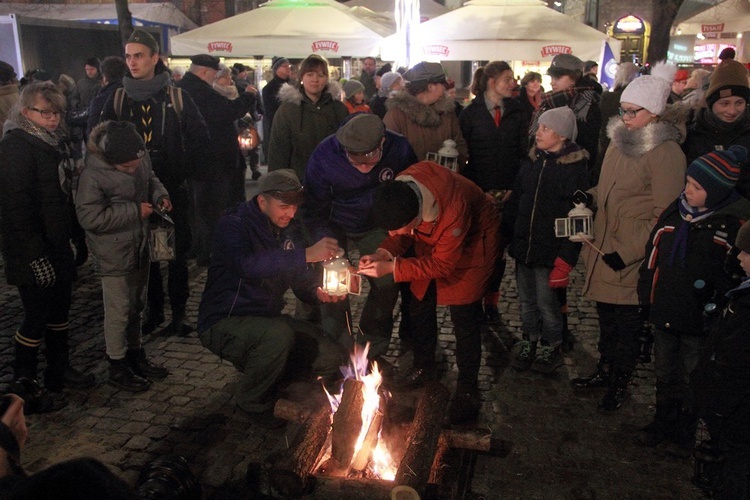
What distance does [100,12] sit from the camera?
25156 millimetres

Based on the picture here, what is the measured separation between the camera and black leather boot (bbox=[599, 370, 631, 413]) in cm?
482

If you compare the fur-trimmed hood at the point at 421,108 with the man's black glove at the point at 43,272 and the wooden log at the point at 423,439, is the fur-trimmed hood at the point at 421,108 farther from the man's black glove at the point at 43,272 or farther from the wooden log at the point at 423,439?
the man's black glove at the point at 43,272

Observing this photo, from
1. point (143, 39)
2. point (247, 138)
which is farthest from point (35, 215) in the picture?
point (247, 138)

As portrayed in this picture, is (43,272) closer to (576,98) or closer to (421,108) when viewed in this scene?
(421,108)

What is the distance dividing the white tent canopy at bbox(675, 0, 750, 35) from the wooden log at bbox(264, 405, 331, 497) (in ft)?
54.2

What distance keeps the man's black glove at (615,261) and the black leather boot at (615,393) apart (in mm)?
789

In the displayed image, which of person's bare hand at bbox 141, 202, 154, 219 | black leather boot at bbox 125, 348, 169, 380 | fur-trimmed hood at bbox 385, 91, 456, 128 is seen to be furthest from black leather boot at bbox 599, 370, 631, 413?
person's bare hand at bbox 141, 202, 154, 219

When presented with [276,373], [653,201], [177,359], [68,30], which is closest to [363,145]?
[276,373]

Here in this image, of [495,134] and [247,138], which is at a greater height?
[495,134]

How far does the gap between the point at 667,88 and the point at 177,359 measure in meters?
4.41

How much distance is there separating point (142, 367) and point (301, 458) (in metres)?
2.23

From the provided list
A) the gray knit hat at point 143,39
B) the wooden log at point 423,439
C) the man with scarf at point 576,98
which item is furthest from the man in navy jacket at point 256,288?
the man with scarf at point 576,98

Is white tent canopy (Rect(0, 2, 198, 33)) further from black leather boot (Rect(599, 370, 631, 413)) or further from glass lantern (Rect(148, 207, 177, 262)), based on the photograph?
black leather boot (Rect(599, 370, 631, 413))

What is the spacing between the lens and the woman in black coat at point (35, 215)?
4504 mm
